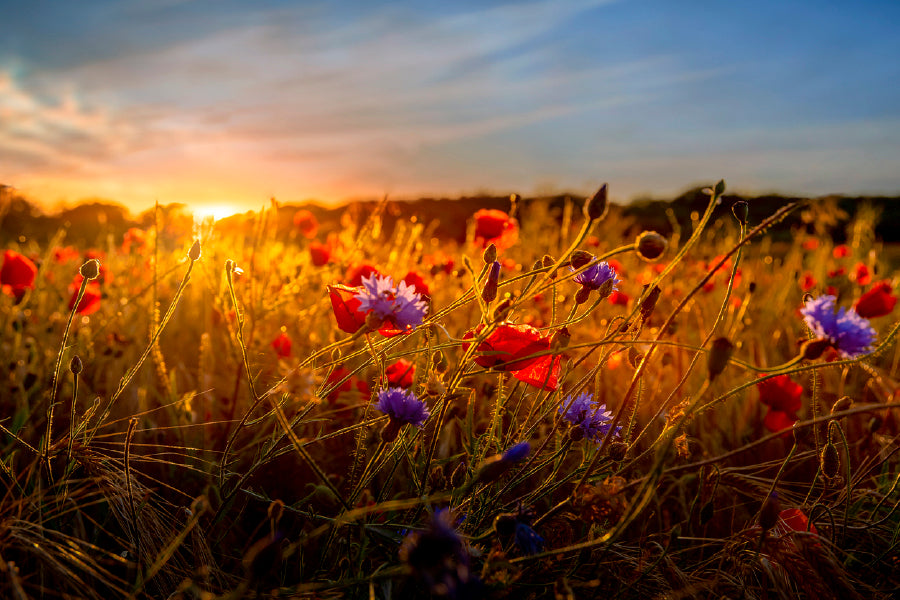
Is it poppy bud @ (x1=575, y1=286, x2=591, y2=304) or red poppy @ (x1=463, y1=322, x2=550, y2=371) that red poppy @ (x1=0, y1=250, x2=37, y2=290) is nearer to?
red poppy @ (x1=463, y1=322, x2=550, y2=371)

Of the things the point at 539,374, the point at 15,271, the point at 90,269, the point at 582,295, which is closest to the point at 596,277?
the point at 582,295

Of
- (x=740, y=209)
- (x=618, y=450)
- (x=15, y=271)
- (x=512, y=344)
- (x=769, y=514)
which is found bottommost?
(x=769, y=514)

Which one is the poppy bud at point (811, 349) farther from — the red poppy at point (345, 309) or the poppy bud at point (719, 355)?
the red poppy at point (345, 309)

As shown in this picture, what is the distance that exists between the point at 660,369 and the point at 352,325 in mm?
1454

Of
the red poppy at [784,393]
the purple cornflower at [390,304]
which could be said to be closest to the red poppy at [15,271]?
the purple cornflower at [390,304]

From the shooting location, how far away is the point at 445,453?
158cm

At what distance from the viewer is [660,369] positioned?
2.07 meters

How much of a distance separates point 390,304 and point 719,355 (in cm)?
42

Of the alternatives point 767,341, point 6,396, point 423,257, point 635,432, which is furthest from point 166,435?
point 767,341

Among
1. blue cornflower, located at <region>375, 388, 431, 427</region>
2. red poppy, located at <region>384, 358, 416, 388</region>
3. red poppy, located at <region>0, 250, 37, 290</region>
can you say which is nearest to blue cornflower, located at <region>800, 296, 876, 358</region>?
blue cornflower, located at <region>375, 388, 431, 427</region>

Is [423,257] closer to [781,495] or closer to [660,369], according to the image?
[660,369]

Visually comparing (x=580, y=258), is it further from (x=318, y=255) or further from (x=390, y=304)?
(x=318, y=255)

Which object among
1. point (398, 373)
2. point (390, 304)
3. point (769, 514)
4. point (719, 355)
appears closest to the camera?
point (719, 355)

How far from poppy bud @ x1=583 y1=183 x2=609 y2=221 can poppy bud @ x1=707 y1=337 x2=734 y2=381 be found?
21cm
